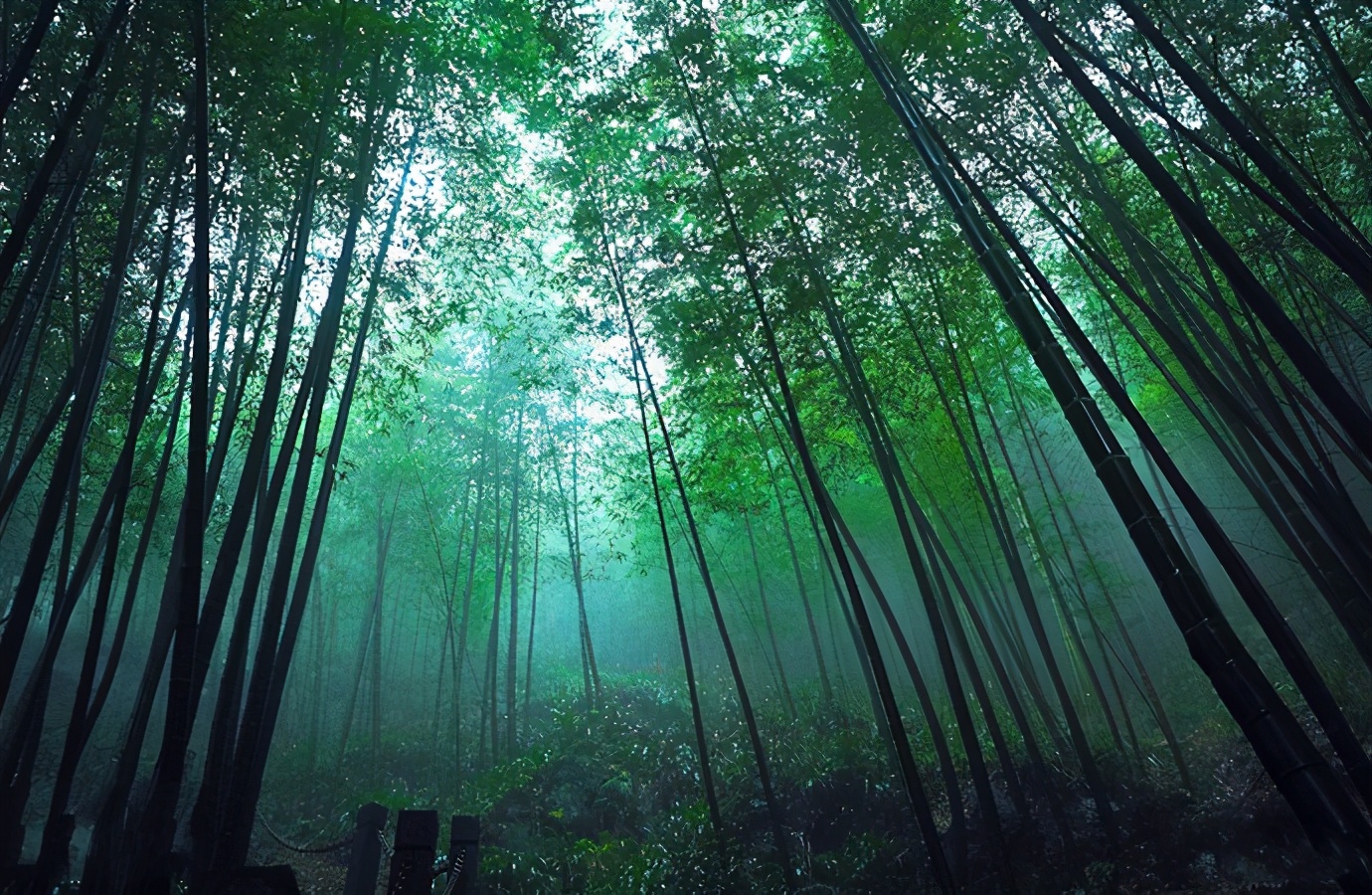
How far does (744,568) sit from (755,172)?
335 inches

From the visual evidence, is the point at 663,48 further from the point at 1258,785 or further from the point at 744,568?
the point at 744,568

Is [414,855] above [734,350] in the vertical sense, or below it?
below

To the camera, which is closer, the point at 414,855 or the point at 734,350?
the point at 414,855

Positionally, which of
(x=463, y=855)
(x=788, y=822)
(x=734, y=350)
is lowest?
(x=788, y=822)

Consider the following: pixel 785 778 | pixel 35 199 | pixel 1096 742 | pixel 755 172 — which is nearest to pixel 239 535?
pixel 35 199

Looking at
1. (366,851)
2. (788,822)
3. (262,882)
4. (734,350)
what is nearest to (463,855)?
(366,851)

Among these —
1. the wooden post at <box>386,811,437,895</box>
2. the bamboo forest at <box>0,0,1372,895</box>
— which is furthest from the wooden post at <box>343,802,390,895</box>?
the wooden post at <box>386,811,437,895</box>

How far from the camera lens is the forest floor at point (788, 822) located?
4.10 m

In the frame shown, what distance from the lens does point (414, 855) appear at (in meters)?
2.53

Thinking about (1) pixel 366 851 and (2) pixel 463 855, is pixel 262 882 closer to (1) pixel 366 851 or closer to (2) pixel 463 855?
(2) pixel 463 855

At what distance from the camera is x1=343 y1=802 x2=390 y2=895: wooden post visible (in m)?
3.14

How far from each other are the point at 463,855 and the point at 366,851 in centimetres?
62

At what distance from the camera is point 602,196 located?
6.07 meters

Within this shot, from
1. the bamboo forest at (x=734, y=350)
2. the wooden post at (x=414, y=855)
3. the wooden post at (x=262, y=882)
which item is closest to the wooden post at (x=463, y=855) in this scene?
the bamboo forest at (x=734, y=350)
